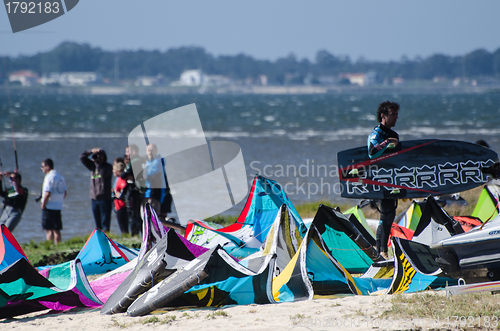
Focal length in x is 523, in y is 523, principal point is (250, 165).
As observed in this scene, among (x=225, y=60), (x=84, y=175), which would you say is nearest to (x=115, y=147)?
(x=84, y=175)

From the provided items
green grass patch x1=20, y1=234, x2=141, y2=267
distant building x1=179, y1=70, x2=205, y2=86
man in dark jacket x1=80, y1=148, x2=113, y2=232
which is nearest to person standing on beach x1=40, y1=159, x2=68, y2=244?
green grass patch x1=20, y1=234, x2=141, y2=267

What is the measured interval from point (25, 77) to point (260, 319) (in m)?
159

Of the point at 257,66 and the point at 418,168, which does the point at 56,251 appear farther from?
the point at 257,66

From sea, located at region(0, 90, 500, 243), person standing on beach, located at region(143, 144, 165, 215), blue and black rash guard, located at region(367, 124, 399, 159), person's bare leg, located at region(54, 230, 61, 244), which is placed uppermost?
blue and black rash guard, located at region(367, 124, 399, 159)

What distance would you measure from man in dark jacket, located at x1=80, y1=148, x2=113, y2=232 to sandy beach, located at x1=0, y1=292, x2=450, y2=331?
3884 millimetres

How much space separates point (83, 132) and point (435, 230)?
34603 millimetres

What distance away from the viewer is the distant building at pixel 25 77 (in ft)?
470

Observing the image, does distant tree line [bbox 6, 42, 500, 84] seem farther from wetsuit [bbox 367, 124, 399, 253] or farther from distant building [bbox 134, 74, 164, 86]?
wetsuit [bbox 367, 124, 399, 253]

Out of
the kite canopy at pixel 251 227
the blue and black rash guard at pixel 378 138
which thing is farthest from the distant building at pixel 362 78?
the blue and black rash guard at pixel 378 138

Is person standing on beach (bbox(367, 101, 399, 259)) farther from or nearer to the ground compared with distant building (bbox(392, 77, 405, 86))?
nearer to the ground

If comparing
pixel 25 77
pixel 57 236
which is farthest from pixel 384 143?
pixel 25 77

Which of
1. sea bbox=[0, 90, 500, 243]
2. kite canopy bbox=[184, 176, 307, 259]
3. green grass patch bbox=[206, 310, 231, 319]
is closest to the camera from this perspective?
green grass patch bbox=[206, 310, 231, 319]

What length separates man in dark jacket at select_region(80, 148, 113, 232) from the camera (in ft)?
28.9

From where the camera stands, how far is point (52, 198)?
8.66 metres
